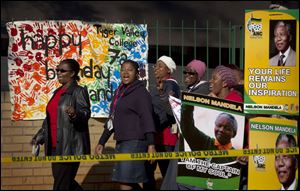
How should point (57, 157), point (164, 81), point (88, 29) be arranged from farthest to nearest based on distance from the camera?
point (88, 29)
point (164, 81)
point (57, 157)

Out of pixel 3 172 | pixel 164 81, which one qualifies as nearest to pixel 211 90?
pixel 164 81

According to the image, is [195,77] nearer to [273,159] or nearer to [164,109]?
[164,109]

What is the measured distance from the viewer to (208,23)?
9023 millimetres

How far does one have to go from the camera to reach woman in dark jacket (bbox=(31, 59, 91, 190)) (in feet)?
23.4

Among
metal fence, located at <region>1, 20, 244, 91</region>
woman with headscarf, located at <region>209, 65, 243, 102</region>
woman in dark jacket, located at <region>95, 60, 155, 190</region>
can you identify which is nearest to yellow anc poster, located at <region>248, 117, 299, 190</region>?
woman with headscarf, located at <region>209, 65, 243, 102</region>

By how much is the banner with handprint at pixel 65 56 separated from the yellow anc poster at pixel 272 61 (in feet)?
4.55

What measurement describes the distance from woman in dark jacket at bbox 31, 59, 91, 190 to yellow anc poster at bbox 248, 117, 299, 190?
1.82 metres

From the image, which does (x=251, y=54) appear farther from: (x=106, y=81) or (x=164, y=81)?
(x=106, y=81)

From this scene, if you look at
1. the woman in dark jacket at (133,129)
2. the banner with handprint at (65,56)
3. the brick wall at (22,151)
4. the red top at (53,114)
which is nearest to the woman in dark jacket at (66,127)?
the red top at (53,114)

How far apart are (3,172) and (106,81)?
1644 mm

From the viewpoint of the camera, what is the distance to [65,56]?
867 cm

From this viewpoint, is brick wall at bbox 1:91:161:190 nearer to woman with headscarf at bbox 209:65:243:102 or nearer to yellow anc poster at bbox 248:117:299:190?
yellow anc poster at bbox 248:117:299:190

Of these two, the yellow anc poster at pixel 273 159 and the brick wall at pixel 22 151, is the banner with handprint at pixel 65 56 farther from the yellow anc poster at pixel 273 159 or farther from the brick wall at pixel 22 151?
the yellow anc poster at pixel 273 159

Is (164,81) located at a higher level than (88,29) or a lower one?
lower
